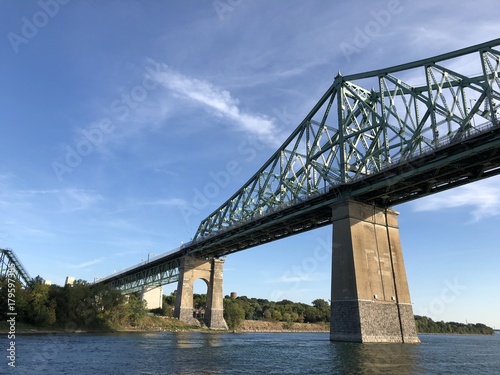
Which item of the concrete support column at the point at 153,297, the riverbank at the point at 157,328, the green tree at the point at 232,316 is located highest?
the concrete support column at the point at 153,297

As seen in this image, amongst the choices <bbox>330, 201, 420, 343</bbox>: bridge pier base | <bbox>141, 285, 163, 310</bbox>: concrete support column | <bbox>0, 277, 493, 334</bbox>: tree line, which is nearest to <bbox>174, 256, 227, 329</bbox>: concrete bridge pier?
<bbox>0, 277, 493, 334</bbox>: tree line

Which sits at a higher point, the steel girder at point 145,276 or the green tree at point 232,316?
the steel girder at point 145,276

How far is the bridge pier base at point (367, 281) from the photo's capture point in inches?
1544

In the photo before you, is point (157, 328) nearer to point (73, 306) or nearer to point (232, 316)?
point (73, 306)

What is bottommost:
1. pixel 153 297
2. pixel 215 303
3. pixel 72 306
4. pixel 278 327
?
pixel 278 327

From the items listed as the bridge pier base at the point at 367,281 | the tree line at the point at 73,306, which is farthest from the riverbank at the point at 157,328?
the bridge pier base at the point at 367,281

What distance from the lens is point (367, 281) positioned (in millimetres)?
40500

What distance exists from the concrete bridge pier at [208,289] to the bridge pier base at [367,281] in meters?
43.5

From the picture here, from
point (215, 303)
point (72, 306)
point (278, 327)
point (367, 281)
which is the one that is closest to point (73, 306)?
point (72, 306)

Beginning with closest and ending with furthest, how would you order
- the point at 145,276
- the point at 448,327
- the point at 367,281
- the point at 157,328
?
the point at 367,281 → the point at 157,328 → the point at 145,276 → the point at 448,327

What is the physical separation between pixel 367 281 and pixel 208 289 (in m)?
49.1

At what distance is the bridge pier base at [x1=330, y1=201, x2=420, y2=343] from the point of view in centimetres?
3922

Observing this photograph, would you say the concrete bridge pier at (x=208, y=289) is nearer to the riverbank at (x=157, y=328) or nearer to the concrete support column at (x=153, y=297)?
Result: the riverbank at (x=157, y=328)

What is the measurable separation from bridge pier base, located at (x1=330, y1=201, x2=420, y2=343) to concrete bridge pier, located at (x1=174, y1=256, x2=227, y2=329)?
143 ft
